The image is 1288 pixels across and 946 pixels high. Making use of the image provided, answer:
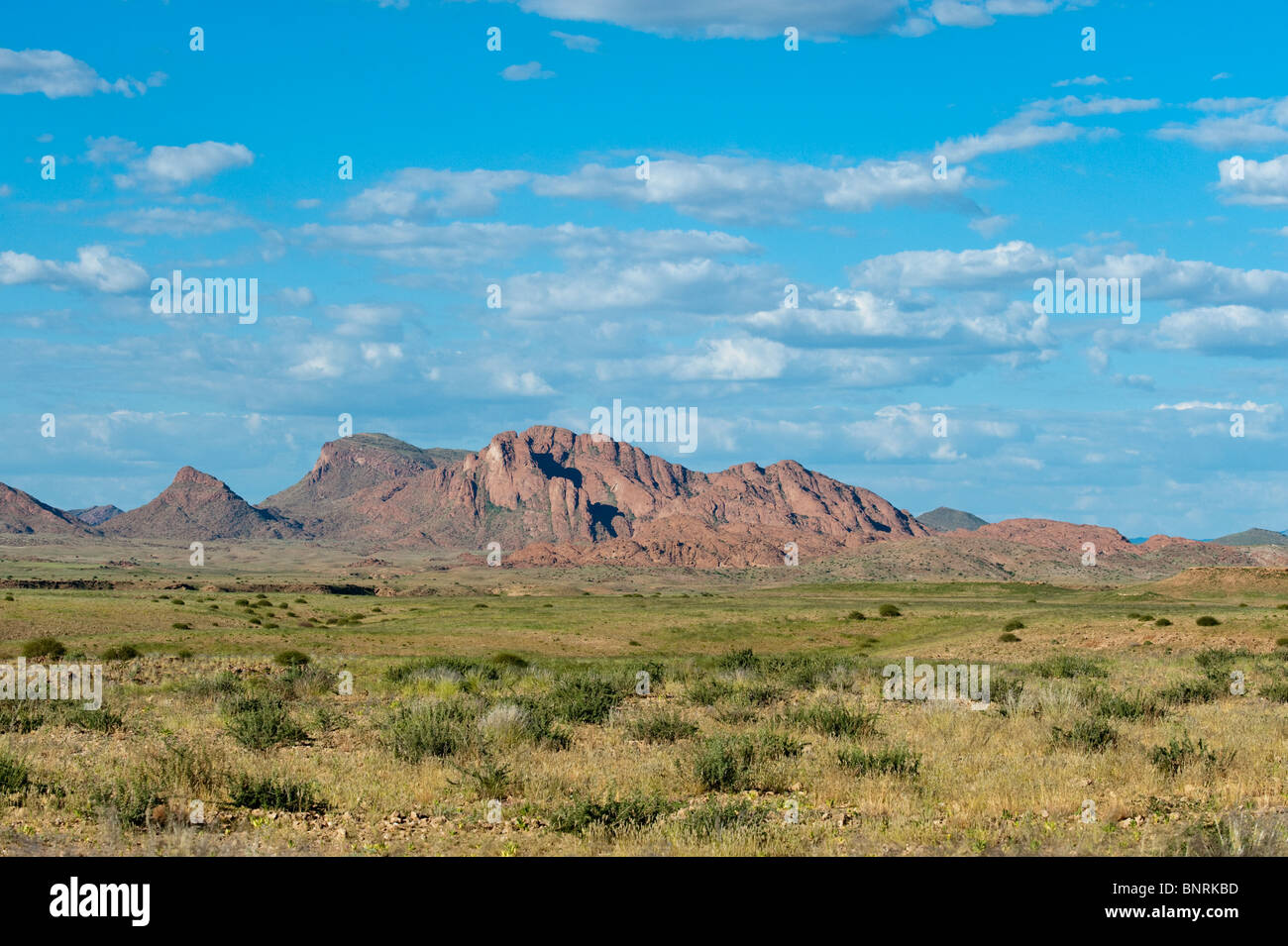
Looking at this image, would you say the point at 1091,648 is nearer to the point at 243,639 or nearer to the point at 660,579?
the point at 243,639

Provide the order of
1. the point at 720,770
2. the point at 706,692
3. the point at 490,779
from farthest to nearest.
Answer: the point at 706,692 < the point at 720,770 < the point at 490,779

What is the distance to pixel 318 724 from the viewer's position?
19.4 m

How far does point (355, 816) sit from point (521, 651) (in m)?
36.1

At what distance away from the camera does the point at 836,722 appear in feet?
59.9

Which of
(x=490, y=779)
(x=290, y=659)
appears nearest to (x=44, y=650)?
(x=290, y=659)

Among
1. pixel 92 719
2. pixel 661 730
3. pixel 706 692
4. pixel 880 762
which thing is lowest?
pixel 706 692

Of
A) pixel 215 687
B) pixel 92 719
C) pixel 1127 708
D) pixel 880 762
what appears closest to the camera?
pixel 880 762

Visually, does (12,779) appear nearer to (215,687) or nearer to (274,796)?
(274,796)

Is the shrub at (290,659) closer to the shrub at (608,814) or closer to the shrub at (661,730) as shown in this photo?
the shrub at (661,730)

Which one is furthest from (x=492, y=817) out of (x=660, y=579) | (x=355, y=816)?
(x=660, y=579)

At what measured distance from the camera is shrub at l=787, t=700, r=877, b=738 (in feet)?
59.3

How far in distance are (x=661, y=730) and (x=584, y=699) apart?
11.2 ft

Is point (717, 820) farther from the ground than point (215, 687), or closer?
farther from the ground

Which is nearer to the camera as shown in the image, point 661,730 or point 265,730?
point 265,730
